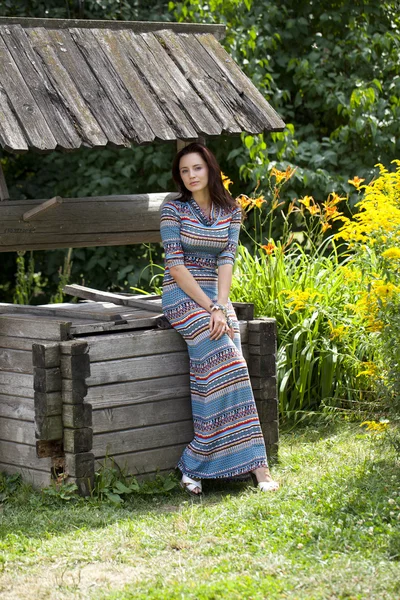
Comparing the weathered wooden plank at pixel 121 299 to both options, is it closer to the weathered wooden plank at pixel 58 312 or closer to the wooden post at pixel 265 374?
the weathered wooden plank at pixel 58 312

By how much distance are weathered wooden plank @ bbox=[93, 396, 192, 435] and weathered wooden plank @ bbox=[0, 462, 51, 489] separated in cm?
36

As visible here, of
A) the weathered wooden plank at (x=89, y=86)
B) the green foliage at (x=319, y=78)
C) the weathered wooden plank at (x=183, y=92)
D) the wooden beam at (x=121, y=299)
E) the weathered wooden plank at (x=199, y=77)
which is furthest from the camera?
the green foliage at (x=319, y=78)

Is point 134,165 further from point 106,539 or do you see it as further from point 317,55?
point 106,539

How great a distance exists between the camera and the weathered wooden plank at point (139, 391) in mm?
5242

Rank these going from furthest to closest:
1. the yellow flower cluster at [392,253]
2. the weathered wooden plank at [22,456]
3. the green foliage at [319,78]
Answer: the green foliage at [319,78], the weathered wooden plank at [22,456], the yellow flower cluster at [392,253]

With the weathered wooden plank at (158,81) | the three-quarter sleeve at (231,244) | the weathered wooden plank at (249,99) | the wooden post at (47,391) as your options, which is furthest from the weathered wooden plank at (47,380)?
the weathered wooden plank at (249,99)

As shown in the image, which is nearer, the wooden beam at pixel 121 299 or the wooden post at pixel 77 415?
the wooden post at pixel 77 415

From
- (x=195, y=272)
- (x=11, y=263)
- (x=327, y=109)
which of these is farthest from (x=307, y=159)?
(x=195, y=272)

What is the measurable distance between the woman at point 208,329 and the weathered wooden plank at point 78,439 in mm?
578

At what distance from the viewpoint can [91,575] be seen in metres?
4.11

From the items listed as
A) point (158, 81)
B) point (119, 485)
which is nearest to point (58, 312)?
point (119, 485)

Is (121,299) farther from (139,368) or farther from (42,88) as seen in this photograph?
(42,88)

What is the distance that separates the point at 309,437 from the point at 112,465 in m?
1.63

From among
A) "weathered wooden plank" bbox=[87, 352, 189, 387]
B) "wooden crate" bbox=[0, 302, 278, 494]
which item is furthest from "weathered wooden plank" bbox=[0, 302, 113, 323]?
"weathered wooden plank" bbox=[87, 352, 189, 387]
